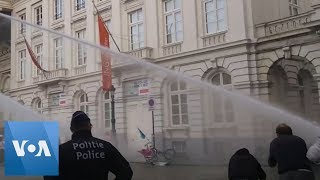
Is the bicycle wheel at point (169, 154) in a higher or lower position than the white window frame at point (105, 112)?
lower

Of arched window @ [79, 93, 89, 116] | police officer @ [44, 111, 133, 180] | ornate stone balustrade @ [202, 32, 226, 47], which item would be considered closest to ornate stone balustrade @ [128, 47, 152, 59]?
ornate stone balustrade @ [202, 32, 226, 47]

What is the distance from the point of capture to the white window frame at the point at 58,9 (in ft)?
83.5

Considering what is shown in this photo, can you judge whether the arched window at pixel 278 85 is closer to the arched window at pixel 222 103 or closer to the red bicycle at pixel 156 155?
the arched window at pixel 222 103

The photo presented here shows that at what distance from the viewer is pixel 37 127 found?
5102mm

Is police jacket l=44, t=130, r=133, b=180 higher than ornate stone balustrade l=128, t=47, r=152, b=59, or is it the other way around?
ornate stone balustrade l=128, t=47, r=152, b=59

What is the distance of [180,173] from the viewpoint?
15.4m

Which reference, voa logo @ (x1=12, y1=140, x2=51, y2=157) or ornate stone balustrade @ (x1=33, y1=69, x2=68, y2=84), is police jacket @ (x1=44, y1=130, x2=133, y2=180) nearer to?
voa logo @ (x1=12, y1=140, x2=51, y2=157)

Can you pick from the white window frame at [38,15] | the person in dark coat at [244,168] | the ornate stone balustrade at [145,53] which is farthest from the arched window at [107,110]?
the person in dark coat at [244,168]

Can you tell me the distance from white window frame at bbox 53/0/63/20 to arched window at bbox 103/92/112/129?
5.91 meters

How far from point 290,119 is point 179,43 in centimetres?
1102

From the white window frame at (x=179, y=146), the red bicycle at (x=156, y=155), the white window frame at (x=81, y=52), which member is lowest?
the red bicycle at (x=156, y=155)

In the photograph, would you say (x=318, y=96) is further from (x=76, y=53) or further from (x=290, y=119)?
(x=76, y=53)

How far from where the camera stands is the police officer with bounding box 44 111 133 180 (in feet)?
12.6

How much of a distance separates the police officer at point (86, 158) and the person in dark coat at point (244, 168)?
9.31 feet
